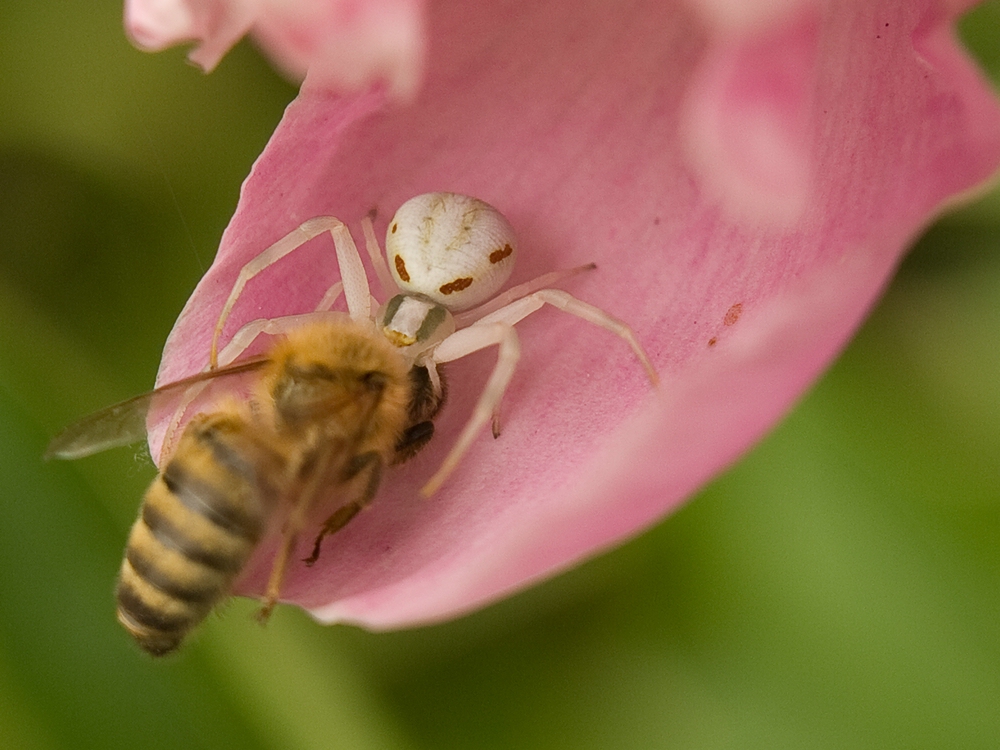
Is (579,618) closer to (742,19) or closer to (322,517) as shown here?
(322,517)

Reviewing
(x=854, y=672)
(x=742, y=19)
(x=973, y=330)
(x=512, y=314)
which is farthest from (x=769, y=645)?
(x=742, y=19)

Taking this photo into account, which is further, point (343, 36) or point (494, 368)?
point (494, 368)

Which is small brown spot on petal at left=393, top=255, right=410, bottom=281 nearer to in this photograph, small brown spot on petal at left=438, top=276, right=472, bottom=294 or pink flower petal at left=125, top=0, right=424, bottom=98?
small brown spot on petal at left=438, top=276, right=472, bottom=294

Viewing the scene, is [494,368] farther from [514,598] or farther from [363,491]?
[514,598]

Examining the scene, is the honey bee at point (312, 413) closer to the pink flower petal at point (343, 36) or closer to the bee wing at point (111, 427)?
the bee wing at point (111, 427)

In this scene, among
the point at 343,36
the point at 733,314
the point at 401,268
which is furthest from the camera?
the point at 401,268

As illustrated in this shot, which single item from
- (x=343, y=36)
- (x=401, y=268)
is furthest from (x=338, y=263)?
(x=343, y=36)
